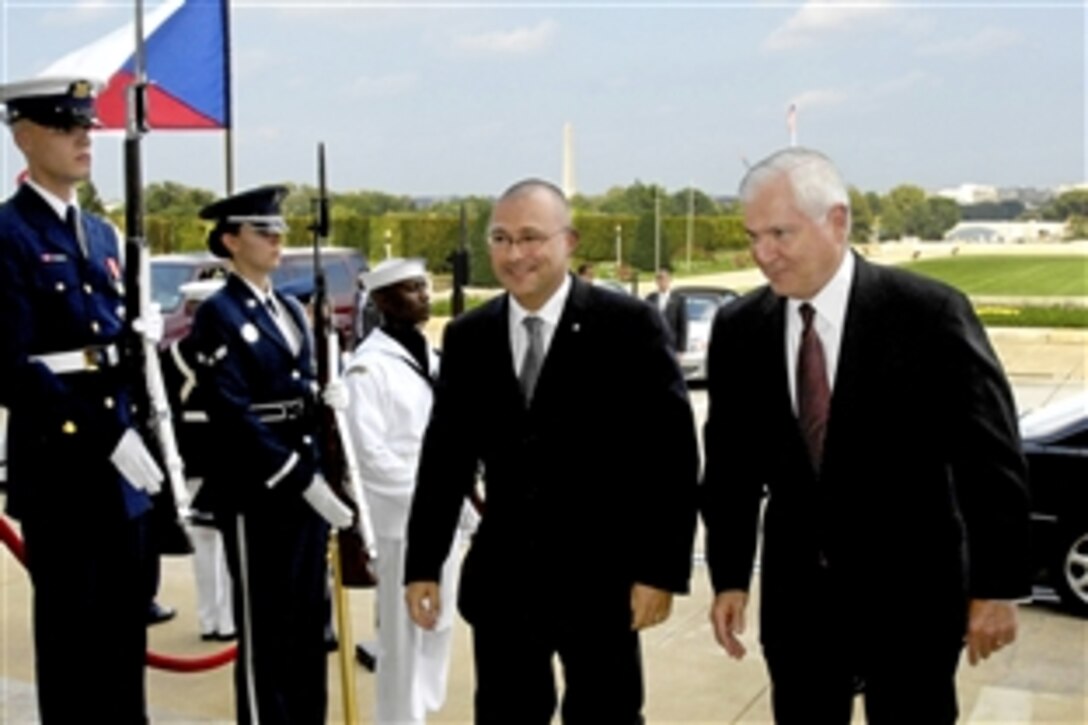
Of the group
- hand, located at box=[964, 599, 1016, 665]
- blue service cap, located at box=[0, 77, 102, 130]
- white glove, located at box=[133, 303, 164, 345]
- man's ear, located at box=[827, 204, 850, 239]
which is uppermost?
blue service cap, located at box=[0, 77, 102, 130]

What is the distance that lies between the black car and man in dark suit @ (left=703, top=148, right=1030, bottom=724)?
13.9 feet

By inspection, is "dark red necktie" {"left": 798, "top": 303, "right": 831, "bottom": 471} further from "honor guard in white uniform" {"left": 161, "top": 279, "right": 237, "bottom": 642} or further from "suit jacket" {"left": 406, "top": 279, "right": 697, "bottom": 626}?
"honor guard in white uniform" {"left": 161, "top": 279, "right": 237, "bottom": 642}

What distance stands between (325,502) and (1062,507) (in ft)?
14.7

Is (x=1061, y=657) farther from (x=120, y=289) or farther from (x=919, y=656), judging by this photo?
(x=120, y=289)

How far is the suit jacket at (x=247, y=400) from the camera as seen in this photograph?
438cm

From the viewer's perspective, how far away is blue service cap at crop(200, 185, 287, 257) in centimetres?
458

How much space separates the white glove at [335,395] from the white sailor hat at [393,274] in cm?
67

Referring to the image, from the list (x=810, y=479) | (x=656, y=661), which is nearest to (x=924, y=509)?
(x=810, y=479)

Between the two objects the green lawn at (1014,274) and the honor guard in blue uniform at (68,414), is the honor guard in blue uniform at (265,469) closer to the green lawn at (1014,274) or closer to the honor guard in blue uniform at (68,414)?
the honor guard in blue uniform at (68,414)

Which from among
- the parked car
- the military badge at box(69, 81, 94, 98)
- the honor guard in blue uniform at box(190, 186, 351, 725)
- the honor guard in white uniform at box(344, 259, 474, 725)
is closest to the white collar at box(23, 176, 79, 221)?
the military badge at box(69, 81, 94, 98)

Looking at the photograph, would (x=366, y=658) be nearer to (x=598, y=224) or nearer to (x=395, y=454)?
(x=395, y=454)

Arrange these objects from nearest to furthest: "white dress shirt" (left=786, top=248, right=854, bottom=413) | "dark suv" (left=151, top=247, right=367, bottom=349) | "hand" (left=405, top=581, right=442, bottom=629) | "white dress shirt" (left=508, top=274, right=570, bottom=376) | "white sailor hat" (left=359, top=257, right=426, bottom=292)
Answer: "white dress shirt" (left=786, top=248, right=854, bottom=413)
"white dress shirt" (left=508, top=274, right=570, bottom=376)
"hand" (left=405, top=581, right=442, bottom=629)
"white sailor hat" (left=359, top=257, right=426, bottom=292)
"dark suv" (left=151, top=247, right=367, bottom=349)

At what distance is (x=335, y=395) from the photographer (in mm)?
4582

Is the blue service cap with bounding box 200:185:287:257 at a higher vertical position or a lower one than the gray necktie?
higher
